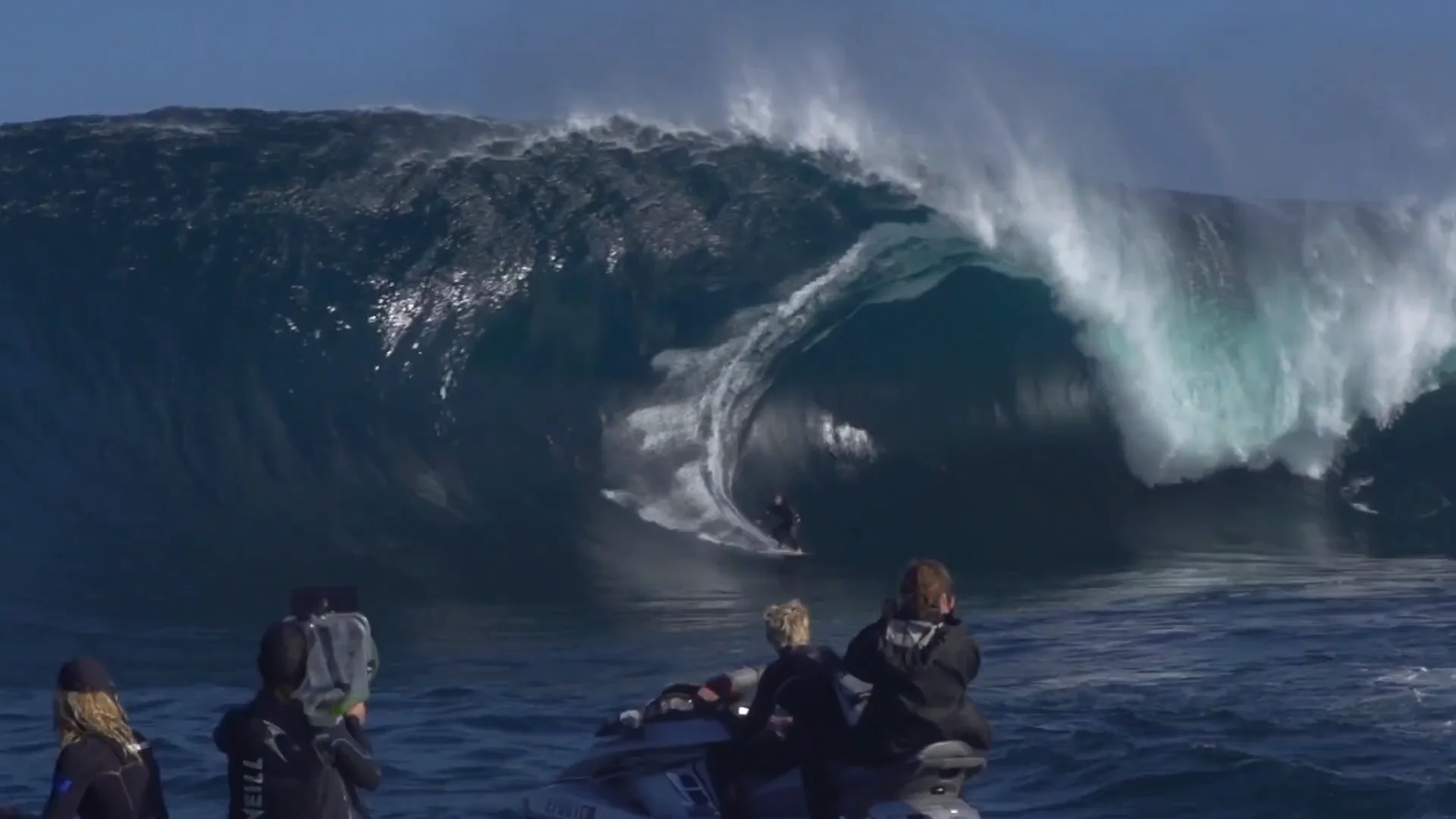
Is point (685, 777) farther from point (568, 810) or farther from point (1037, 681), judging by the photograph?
point (1037, 681)

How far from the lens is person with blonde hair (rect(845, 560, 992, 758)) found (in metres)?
7.07

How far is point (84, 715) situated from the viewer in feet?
18.3

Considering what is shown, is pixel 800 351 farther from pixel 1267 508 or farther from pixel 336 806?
→ pixel 336 806

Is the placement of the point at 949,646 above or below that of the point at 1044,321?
below

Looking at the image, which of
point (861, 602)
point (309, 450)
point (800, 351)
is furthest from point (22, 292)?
point (861, 602)

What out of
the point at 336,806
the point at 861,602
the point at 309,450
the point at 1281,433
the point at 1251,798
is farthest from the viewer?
the point at 1281,433

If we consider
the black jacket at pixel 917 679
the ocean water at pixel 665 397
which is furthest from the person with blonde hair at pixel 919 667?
the ocean water at pixel 665 397

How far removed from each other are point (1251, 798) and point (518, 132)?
1726 cm

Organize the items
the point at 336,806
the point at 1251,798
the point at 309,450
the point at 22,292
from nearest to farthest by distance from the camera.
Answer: the point at 336,806 → the point at 1251,798 → the point at 309,450 → the point at 22,292

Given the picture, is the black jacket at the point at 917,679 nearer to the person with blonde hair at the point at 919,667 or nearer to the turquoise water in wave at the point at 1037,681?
the person with blonde hair at the point at 919,667

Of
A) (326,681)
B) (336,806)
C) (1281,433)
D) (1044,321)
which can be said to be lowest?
(336,806)

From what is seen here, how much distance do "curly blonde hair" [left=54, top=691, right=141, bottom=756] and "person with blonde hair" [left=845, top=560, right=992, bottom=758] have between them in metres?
2.73

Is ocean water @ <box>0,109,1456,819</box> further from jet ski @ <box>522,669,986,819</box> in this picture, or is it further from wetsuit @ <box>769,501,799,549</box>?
jet ski @ <box>522,669,986,819</box>

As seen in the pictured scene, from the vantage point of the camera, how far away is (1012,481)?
2227 cm
